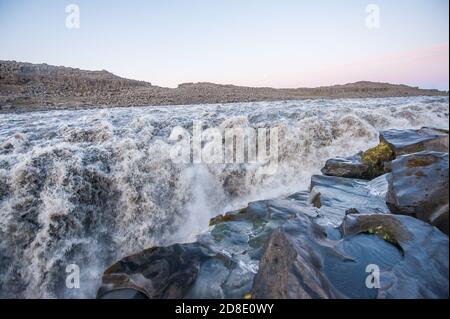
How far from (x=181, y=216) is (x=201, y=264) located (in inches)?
151

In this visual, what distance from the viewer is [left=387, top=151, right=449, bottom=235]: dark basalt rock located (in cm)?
389

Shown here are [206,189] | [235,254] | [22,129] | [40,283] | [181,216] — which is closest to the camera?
[235,254]

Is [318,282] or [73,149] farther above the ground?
[73,149]

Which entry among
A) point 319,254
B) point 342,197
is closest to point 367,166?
point 342,197

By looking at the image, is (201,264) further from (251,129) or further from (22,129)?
(22,129)

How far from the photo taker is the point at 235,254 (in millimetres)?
4605

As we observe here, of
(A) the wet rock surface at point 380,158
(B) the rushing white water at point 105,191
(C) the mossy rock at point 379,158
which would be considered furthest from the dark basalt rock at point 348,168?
(B) the rushing white water at point 105,191

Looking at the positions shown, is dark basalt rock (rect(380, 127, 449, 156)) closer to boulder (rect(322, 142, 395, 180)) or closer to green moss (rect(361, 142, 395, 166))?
green moss (rect(361, 142, 395, 166))

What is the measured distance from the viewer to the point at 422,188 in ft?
14.2

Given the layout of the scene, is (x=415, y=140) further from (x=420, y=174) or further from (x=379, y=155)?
(x=420, y=174)

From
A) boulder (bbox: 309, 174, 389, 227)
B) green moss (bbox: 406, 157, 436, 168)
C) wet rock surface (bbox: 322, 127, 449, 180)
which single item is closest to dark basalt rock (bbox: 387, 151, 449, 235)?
green moss (bbox: 406, 157, 436, 168)
